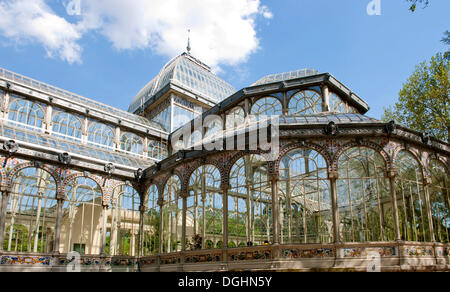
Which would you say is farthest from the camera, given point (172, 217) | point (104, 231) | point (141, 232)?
point (141, 232)

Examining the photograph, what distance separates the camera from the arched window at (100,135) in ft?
93.1

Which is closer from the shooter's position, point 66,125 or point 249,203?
point 249,203

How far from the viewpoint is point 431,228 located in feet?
56.2

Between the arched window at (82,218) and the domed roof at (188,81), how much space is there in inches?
507

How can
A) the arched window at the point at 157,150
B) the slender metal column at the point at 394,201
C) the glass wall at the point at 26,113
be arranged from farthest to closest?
the arched window at the point at 157,150 < the glass wall at the point at 26,113 < the slender metal column at the point at 394,201

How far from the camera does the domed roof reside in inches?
1385

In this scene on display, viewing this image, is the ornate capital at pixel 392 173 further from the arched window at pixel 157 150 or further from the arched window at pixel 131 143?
the arched window at pixel 131 143

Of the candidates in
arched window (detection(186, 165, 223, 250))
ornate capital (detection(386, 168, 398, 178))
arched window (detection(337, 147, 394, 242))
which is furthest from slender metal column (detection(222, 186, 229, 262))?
ornate capital (detection(386, 168, 398, 178))

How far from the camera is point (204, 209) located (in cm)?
2050

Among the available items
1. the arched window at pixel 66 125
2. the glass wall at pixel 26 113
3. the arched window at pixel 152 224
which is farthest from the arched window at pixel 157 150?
the glass wall at pixel 26 113

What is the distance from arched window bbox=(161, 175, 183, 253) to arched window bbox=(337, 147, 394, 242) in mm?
8886

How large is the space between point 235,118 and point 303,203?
9.32 metres

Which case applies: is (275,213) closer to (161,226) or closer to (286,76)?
(161,226)

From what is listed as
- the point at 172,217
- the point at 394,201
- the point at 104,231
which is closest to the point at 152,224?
the point at 172,217
